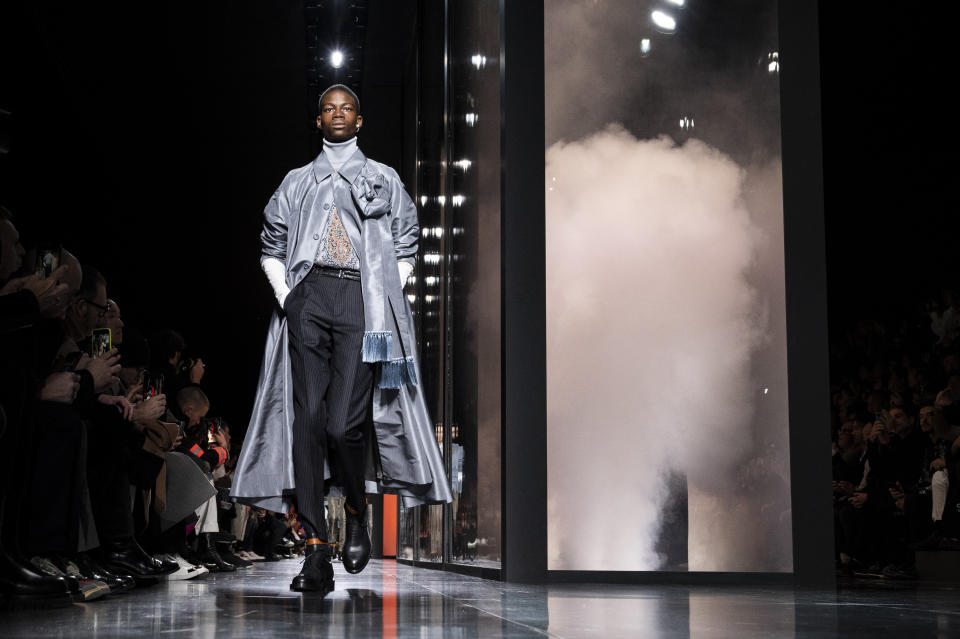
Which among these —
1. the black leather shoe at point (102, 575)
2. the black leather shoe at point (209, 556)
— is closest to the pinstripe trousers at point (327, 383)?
the black leather shoe at point (102, 575)

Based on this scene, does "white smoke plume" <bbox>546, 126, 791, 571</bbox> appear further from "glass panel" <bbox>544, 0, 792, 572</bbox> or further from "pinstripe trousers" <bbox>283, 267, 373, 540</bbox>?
"pinstripe trousers" <bbox>283, 267, 373, 540</bbox>

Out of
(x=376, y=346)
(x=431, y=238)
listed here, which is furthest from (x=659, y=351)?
(x=431, y=238)

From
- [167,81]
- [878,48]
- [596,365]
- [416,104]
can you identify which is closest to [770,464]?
[596,365]

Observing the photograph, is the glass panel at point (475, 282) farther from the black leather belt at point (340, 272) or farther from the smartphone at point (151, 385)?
the smartphone at point (151, 385)

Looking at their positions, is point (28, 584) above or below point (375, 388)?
below

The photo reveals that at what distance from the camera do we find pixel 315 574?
8.23ft

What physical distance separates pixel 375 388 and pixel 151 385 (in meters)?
1.86

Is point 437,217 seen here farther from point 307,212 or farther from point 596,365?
point 307,212

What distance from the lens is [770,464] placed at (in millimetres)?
3334

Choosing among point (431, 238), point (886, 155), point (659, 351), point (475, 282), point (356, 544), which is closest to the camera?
point (356, 544)

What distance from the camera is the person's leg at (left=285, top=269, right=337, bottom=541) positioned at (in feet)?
8.72

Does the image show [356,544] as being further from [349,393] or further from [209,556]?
[209,556]

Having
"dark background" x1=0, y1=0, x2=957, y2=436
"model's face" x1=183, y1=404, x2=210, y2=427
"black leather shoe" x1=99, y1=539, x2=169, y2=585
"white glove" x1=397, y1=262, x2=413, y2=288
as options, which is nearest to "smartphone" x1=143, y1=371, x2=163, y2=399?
"model's face" x1=183, y1=404, x2=210, y2=427

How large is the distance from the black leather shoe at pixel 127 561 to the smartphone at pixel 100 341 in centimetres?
60
